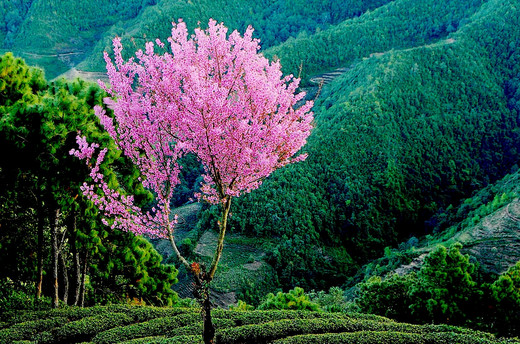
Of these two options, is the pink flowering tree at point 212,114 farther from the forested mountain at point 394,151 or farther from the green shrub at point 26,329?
the forested mountain at point 394,151

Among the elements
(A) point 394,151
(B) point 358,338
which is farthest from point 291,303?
(A) point 394,151

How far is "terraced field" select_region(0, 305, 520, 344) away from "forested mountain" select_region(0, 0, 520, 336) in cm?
912

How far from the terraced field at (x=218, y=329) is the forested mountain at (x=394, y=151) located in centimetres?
912

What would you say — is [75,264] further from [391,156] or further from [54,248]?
[391,156]

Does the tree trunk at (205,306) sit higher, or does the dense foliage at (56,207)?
the dense foliage at (56,207)

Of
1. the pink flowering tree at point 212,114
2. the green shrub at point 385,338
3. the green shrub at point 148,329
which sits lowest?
the green shrub at point 385,338

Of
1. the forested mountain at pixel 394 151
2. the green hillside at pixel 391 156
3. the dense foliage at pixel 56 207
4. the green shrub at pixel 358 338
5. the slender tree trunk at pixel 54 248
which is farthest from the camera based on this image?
the green hillside at pixel 391 156

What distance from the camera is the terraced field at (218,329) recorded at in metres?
6.59

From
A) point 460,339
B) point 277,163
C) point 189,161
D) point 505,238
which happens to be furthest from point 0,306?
point 189,161

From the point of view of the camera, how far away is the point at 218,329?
22.8 ft

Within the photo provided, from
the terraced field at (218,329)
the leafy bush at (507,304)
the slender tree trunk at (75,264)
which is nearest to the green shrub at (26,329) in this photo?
the terraced field at (218,329)

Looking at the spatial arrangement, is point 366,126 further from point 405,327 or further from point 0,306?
point 0,306

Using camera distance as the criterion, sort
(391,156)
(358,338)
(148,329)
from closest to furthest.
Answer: (358,338) → (148,329) → (391,156)

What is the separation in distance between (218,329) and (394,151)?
25.9m
